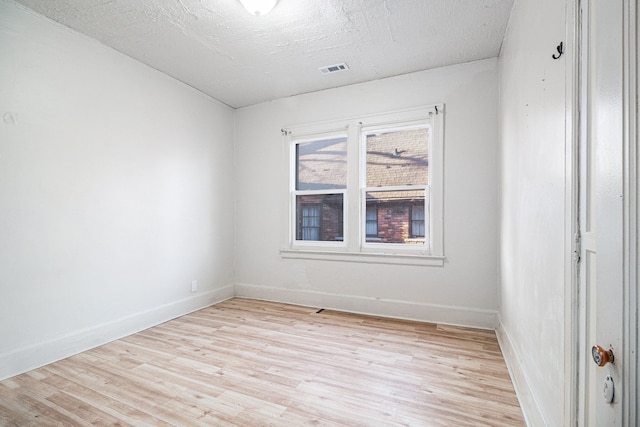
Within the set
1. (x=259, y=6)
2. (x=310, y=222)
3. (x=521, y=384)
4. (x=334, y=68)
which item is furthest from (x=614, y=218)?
(x=310, y=222)

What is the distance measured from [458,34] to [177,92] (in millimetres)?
3116

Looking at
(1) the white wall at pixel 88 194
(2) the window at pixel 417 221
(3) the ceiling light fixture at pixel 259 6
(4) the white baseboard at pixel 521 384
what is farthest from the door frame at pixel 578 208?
(1) the white wall at pixel 88 194

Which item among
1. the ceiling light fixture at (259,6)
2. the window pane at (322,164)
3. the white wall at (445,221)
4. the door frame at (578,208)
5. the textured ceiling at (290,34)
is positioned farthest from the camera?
the window pane at (322,164)

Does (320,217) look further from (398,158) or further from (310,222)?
(398,158)

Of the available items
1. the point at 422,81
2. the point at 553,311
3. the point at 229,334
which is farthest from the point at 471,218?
the point at 229,334

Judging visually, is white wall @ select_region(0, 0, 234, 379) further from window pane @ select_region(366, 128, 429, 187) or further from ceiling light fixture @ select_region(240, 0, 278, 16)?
window pane @ select_region(366, 128, 429, 187)

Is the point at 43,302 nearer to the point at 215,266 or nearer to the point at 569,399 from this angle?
the point at 215,266

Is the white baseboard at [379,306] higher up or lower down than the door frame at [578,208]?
lower down

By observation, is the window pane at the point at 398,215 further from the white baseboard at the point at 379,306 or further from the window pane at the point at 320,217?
the white baseboard at the point at 379,306

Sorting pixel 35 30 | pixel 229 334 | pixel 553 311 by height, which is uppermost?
pixel 35 30

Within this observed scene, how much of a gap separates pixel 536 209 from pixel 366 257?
217 centimetres

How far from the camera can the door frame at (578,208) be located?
0.61 meters

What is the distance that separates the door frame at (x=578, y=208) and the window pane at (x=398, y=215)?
232cm

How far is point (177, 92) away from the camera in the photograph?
3.63 metres
